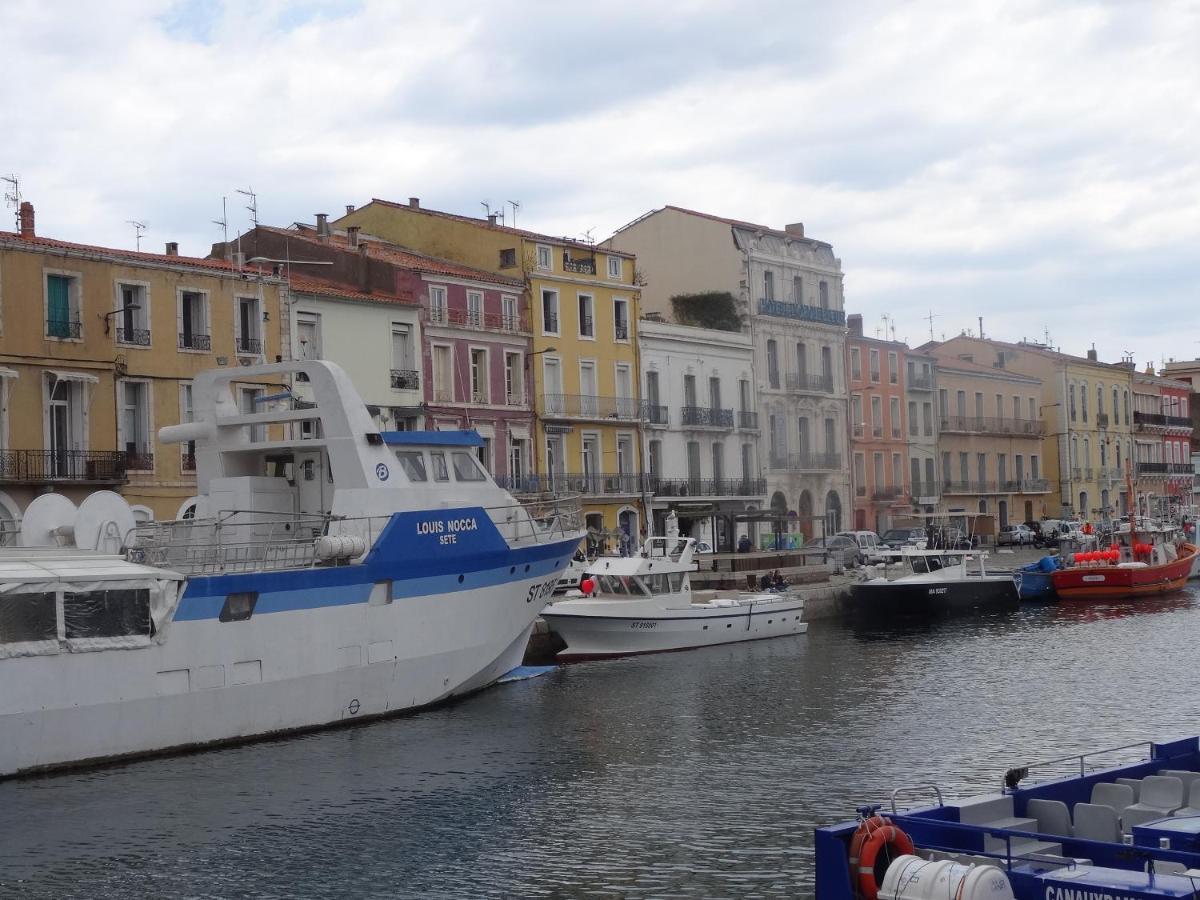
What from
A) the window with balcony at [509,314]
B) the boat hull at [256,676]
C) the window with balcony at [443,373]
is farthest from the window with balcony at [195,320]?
the boat hull at [256,676]

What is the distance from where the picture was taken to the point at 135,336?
39.9 metres

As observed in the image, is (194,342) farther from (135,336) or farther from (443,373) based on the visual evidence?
(443,373)

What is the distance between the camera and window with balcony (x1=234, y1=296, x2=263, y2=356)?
140 feet

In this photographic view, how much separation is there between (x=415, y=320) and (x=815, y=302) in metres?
27.9

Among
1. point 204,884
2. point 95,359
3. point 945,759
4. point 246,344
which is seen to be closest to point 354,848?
point 204,884

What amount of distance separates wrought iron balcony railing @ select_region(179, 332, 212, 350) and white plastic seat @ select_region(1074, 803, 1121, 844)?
33521 mm

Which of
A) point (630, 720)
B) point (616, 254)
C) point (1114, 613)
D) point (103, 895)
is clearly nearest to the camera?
point (103, 895)

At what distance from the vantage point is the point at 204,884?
15578mm

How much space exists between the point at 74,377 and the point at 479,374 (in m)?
16.7

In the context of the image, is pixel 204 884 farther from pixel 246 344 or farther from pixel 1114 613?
pixel 1114 613

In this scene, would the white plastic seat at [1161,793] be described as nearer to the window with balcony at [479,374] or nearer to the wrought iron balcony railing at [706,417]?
the window with balcony at [479,374]

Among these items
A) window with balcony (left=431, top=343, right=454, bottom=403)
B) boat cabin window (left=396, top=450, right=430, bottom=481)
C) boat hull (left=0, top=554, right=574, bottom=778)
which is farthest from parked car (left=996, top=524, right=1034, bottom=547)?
boat cabin window (left=396, top=450, right=430, bottom=481)

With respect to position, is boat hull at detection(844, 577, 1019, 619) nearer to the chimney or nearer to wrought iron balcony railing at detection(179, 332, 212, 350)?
wrought iron balcony railing at detection(179, 332, 212, 350)

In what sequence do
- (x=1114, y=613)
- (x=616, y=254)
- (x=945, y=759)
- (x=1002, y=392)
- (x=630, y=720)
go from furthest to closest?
1. (x=1002, y=392)
2. (x=616, y=254)
3. (x=1114, y=613)
4. (x=630, y=720)
5. (x=945, y=759)
